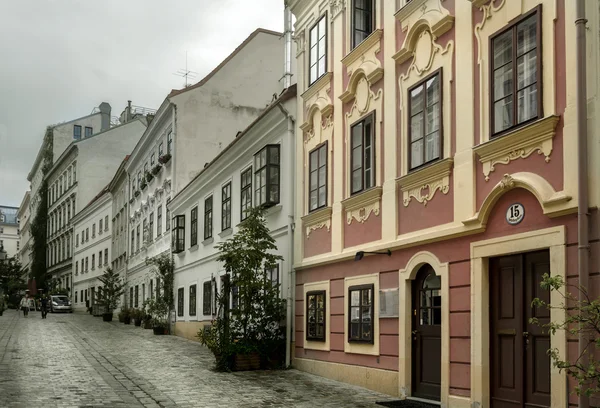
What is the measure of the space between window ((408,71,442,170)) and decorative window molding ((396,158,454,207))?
0.60ft

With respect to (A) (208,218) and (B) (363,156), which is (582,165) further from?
(A) (208,218)

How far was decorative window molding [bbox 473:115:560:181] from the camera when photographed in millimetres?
9258

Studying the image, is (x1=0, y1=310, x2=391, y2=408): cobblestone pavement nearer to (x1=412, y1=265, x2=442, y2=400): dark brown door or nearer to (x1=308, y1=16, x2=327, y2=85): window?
(x1=412, y1=265, x2=442, y2=400): dark brown door

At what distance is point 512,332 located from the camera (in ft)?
32.6

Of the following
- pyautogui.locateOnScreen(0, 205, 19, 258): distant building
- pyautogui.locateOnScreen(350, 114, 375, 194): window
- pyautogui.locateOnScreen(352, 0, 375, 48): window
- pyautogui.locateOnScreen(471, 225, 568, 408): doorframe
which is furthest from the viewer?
pyautogui.locateOnScreen(0, 205, 19, 258): distant building

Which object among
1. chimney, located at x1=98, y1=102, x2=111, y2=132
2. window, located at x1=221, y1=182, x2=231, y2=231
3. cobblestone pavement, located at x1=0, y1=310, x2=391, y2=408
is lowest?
cobblestone pavement, located at x1=0, y1=310, x2=391, y2=408

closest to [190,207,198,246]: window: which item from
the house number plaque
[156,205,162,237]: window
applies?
[156,205,162,237]: window

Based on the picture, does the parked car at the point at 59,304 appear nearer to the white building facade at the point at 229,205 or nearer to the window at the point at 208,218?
the white building facade at the point at 229,205

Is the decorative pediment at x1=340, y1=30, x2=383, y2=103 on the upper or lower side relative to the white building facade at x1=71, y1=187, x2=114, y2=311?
upper

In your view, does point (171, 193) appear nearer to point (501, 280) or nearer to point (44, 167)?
point (501, 280)

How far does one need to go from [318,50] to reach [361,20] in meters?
2.12

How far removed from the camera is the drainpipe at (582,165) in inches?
332

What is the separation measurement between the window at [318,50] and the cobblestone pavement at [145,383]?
6729mm

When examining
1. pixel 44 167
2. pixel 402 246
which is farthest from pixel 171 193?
pixel 44 167
